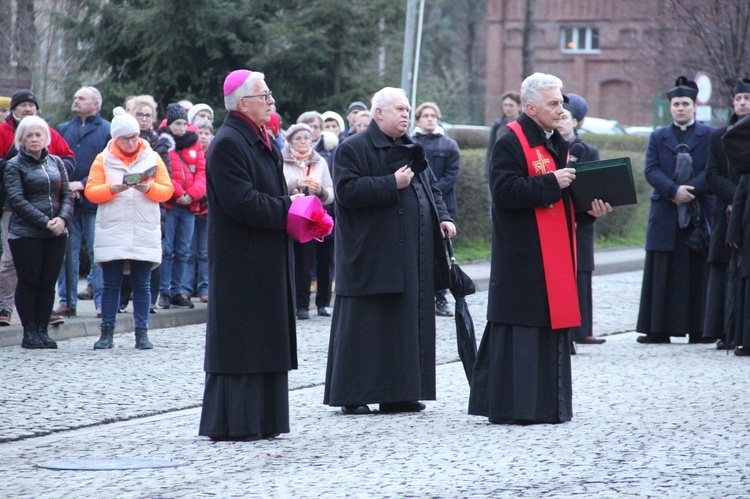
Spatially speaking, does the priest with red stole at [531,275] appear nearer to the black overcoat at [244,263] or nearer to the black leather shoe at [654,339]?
the black overcoat at [244,263]

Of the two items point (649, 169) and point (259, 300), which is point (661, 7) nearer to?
point (649, 169)

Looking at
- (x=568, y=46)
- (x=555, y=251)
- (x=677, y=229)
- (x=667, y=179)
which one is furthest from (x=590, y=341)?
(x=568, y=46)

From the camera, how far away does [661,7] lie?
25.8 metres

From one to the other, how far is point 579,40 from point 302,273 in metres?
47.6

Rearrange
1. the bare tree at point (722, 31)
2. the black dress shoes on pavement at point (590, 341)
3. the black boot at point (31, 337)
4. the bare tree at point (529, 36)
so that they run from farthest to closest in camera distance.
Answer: the bare tree at point (529, 36), the bare tree at point (722, 31), the black dress shoes on pavement at point (590, 341), the black boot at point (31, 337)

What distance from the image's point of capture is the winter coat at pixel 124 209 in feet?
38.0

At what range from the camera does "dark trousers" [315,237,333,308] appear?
14.5m

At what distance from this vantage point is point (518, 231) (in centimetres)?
820

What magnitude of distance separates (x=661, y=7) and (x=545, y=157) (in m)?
18.6

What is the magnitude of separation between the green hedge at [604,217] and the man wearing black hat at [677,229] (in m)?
7.08

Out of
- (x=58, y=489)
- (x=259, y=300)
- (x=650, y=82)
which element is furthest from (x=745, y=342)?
(x=650, y=82)

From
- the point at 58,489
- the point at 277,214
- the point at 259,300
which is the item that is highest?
the point at 277,214

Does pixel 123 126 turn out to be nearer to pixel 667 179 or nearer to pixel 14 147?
pixel 14 147

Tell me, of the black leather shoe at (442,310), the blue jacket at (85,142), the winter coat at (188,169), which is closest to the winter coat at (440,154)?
the black leather shoe at (442,310)
